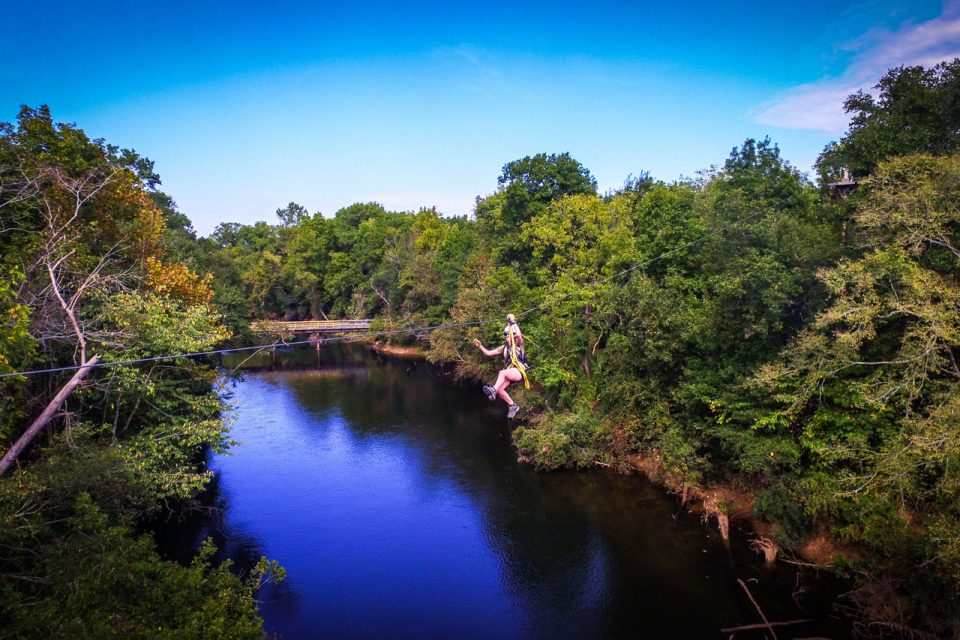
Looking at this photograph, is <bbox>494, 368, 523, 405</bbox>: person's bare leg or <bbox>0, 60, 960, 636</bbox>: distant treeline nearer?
<bbox>0, 60, 960, 636</bbox>: distant treeline

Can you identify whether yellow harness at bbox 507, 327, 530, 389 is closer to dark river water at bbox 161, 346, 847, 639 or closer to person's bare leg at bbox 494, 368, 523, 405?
person's bare leg at bbox 494, 368, 523, 405

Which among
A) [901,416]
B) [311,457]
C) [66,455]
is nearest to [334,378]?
[311,457]

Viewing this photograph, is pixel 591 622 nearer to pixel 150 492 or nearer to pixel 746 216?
pixel 150 492

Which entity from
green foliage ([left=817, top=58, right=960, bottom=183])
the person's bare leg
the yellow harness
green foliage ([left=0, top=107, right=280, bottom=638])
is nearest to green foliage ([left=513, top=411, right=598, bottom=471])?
the person's bare leg

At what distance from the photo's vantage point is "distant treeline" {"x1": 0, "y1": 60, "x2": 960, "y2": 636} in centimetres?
1136

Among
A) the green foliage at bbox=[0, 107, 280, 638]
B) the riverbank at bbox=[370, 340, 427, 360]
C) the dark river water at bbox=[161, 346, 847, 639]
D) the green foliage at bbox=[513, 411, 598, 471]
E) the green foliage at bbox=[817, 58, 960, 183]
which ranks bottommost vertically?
the dark river water at bbox=[161, 346, 847, 639]

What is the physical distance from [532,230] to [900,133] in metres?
15.3

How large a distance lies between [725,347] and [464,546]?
9943mm

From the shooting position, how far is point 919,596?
10.8 metres

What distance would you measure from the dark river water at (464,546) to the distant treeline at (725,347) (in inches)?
57.1

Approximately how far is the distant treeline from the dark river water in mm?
1451

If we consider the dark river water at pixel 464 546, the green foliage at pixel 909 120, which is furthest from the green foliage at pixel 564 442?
the green foliage at pixel 909 120

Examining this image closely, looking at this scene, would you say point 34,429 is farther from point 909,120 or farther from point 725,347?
point 909,120

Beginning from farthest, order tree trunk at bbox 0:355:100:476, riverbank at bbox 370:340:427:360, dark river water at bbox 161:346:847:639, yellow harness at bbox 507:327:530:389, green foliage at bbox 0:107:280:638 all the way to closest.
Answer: riverbank at bbox 370:340:427:360
dark river water at bbox 161:346:847:639
yellow harness at bbox 507:327:530:389
tree trunk at bbox 0:355:100:476
green foliage at bbox 0:107:280:638
